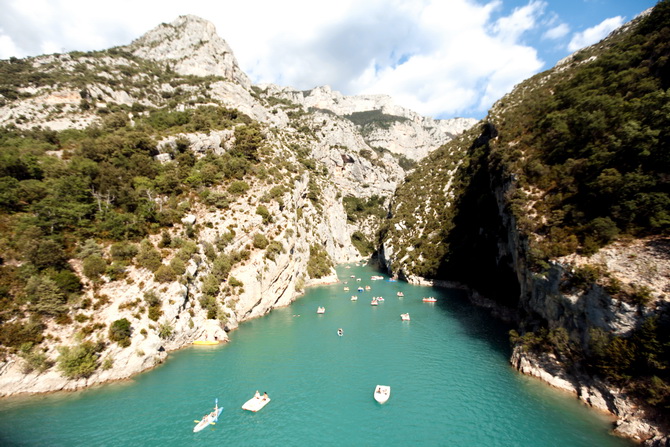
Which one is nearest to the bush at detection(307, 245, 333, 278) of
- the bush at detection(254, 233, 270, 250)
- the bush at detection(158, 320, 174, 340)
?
the bush at detection(254, 233, 270, 250)

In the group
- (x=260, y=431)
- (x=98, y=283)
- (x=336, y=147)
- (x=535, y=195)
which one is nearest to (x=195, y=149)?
(x=98, y=283)

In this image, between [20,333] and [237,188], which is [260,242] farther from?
[20,333]

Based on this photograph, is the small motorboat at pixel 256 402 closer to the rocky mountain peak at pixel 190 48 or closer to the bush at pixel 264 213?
the bush at pixel 264 213

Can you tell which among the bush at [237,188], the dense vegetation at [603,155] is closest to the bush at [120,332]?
the bush at [237,188]

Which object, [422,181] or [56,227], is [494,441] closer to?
[56,227]

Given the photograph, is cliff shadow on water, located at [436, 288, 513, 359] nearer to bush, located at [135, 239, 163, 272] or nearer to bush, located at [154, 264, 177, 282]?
bush, located at [154, 264, 177, 282]

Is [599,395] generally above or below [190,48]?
below

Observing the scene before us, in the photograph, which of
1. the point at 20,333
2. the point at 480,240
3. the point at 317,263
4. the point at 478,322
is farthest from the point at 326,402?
the point at 317,263
